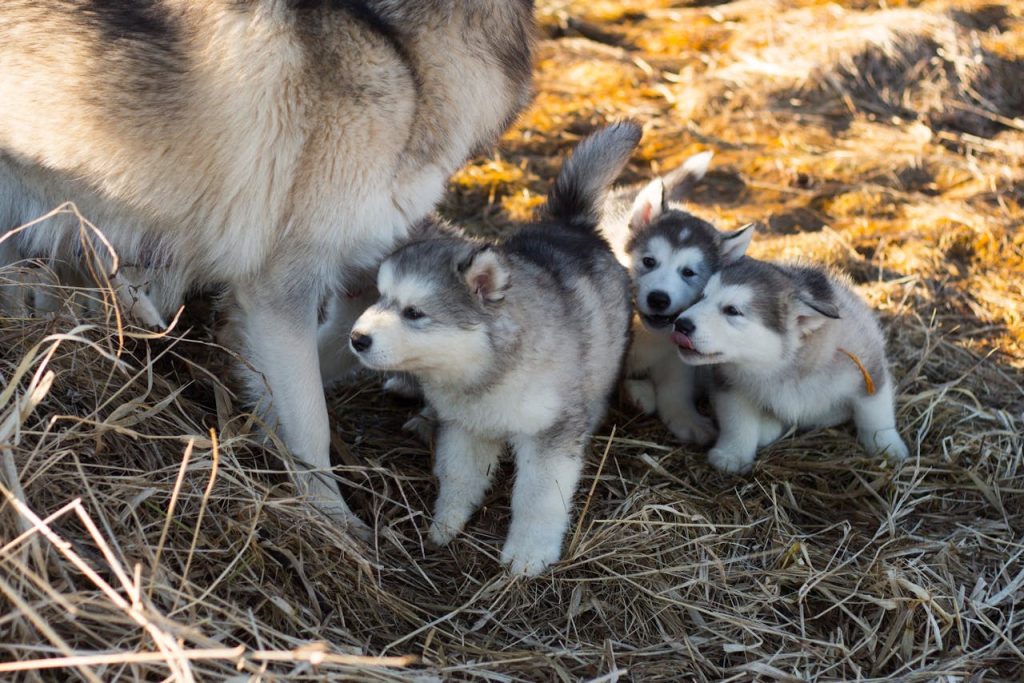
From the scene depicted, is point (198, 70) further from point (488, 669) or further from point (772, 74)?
point (772, 74)

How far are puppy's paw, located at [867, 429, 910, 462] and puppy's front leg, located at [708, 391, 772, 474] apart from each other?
50 centimetres

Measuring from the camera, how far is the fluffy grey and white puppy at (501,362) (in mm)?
3559

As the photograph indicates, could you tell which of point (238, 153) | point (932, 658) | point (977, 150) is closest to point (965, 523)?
point (932, 658)

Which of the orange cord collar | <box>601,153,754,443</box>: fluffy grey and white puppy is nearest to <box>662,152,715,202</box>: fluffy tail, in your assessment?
<box>601,153,754,443</box>: fluffy grey and white puppy

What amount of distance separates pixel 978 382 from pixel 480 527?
103 inches

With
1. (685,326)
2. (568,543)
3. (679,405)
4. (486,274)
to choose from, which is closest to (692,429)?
(679,405)

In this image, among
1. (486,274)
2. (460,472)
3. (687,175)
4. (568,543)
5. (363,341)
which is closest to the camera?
(363,341)

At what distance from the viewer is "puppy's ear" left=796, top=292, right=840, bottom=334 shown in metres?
4.12

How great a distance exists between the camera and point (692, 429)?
455 cm

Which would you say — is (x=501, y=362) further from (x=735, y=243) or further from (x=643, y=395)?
(x=735, y=243)

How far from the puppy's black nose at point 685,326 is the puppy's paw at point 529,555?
1.01 m

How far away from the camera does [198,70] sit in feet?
11.4

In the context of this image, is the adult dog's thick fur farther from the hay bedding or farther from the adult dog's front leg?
the hay bedding

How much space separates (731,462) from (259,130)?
7.55 ft
